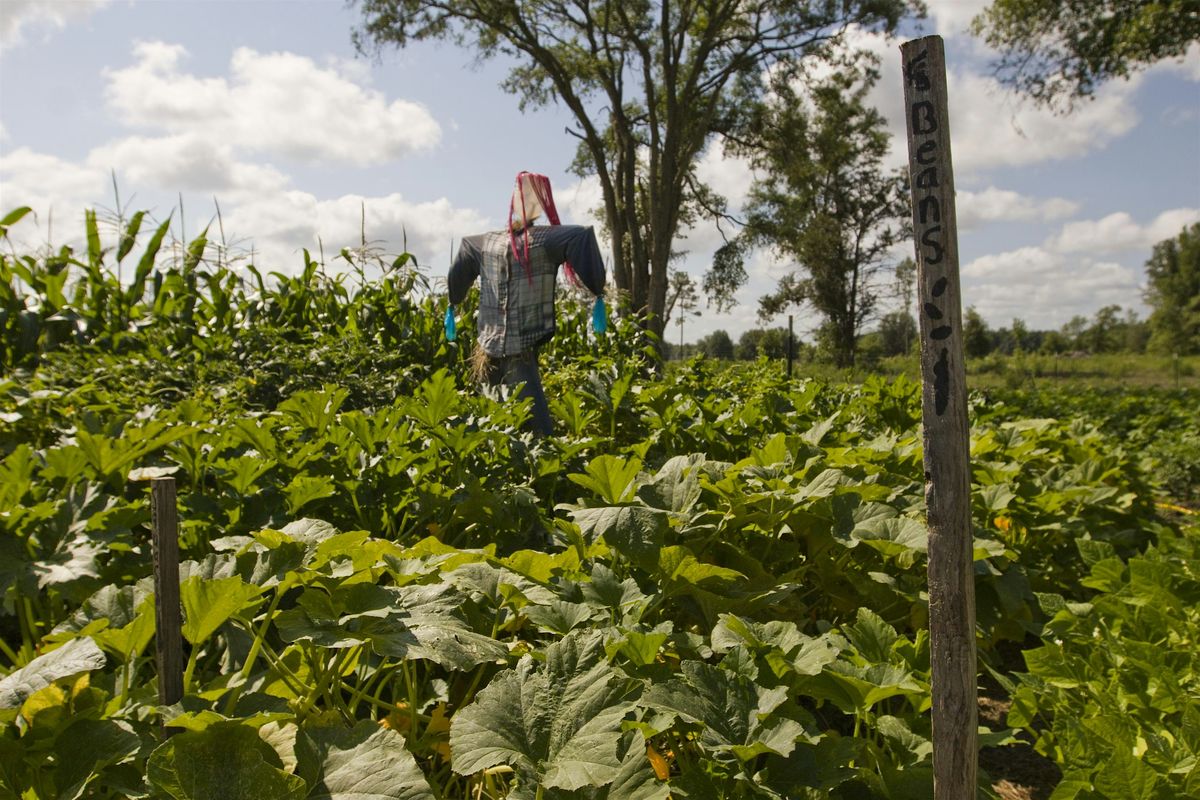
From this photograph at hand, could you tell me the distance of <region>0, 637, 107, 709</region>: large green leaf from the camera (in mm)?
1077

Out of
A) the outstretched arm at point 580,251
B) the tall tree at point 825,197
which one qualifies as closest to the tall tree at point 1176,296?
the tall tree at point 825,197

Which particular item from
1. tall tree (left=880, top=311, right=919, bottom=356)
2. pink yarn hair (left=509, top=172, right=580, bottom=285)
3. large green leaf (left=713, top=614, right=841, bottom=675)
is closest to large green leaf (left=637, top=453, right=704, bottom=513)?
large green leaf (left=713, top=614, right=841, bottom=675)

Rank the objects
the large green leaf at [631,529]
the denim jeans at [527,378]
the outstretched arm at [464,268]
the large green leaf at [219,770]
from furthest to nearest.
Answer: the outstretched arm at [464,268] < the denim jeans at [527,378] < the large green leaf at [631,529] < the large green leaf at [219,770]

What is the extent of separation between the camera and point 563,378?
5.49 m

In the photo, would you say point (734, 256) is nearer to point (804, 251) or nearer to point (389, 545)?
point (804, 251)

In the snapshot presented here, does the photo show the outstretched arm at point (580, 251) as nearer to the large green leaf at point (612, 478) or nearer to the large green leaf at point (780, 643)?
the large green leaf at point (612, 478)

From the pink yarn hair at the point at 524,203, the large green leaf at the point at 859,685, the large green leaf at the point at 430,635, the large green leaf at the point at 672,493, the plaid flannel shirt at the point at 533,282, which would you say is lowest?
the large green leaf at the point at 859,685

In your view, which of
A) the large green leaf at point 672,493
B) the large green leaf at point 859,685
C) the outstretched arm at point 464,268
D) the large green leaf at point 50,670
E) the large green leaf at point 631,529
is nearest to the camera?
the large green leaf at point 50,670

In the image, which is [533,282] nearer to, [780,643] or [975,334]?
[780,643]

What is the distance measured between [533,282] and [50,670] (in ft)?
12.8

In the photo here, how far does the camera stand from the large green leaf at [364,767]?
0.99 m

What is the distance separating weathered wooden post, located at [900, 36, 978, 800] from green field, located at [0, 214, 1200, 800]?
0.15 metres

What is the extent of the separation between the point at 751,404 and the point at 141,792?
276 centimetres

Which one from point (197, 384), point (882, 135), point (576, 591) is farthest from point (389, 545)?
point (882, 135)
